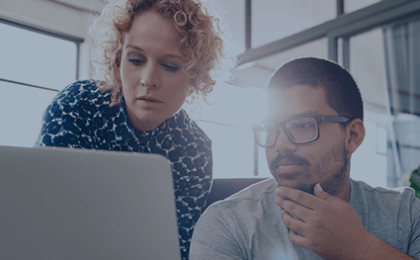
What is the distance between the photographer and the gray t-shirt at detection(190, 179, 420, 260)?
2.93ft

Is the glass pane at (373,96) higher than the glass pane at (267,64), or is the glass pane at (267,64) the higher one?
the glass pane at (267,64)

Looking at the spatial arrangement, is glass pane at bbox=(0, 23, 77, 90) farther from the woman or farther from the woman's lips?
the woman's lips

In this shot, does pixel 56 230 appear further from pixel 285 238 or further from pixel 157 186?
pixel 285 238

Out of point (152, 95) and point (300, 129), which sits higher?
point (152, 95)

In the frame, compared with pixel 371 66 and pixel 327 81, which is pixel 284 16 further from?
pixel 327 81

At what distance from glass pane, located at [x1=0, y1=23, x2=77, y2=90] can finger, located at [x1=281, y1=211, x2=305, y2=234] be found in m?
3.41

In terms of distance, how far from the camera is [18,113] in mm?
3467

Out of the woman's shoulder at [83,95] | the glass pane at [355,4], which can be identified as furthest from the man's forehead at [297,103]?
the glass pane at [355,4]

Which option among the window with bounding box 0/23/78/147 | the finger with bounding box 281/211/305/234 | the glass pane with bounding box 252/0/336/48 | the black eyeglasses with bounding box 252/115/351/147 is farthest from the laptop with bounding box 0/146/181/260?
the window with bounding box 0/23/78/147

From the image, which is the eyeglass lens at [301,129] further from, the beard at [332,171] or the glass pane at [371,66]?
the glass pane at [371,66]

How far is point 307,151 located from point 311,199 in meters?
0.15

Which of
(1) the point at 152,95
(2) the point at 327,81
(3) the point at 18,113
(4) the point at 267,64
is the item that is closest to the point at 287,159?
(2) the point at 327,81

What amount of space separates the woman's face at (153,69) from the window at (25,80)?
9.13 feet

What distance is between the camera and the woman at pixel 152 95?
3.59ft
